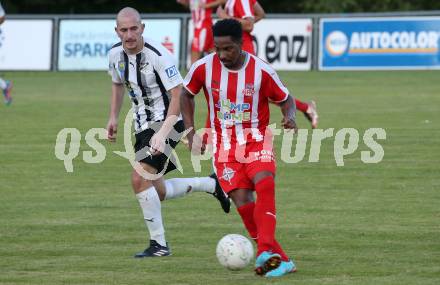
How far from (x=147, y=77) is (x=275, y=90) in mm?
1233

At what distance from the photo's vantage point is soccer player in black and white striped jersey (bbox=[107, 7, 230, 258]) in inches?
338

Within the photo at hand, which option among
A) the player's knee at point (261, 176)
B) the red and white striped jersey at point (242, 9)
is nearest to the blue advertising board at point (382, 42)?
the red and white striped jersey at point (242, 9)

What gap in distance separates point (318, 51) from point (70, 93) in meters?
7.26

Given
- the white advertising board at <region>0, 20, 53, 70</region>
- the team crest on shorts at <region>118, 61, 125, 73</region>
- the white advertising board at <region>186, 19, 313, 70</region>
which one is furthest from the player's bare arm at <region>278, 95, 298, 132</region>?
the white advertising board at <region>0, 20, 53, 70</region>

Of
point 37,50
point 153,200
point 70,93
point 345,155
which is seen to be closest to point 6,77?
point 37,50

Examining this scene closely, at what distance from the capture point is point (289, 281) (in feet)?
24.6

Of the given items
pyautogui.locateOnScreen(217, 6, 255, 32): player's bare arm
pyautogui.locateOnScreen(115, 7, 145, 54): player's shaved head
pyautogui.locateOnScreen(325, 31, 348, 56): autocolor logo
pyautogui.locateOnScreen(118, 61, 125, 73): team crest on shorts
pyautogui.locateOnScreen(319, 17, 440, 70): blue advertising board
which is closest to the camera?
pyautogui.locateOnScreen(115, 7, 145, 54): player's shaved head

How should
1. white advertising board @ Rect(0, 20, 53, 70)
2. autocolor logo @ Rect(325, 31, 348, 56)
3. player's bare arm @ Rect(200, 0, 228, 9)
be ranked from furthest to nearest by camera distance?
white advertising board @ Rect(0, 20, 53, 70) < autocolor logo @ Rect(325, 31, 348, 56) < player's bare arm @ Rect(200, 0, 228, 9)

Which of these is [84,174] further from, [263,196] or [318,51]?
[318,51]

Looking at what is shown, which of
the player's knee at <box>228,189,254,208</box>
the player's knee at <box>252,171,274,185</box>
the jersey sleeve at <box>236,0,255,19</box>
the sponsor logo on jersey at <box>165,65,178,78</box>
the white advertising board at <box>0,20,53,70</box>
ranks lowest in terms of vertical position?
the player's knee at <box>228,189,254,208</box>

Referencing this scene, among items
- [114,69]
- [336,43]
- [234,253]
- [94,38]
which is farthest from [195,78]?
[94,38]

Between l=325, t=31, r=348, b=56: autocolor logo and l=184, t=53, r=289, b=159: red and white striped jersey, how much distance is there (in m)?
20.2

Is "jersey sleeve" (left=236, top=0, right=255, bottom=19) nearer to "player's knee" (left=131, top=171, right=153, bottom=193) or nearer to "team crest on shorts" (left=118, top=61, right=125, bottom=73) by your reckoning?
"team crest on shorts" (left=118, top=61, right=125, bottom=73)

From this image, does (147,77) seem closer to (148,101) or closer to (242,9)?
(148,101)
